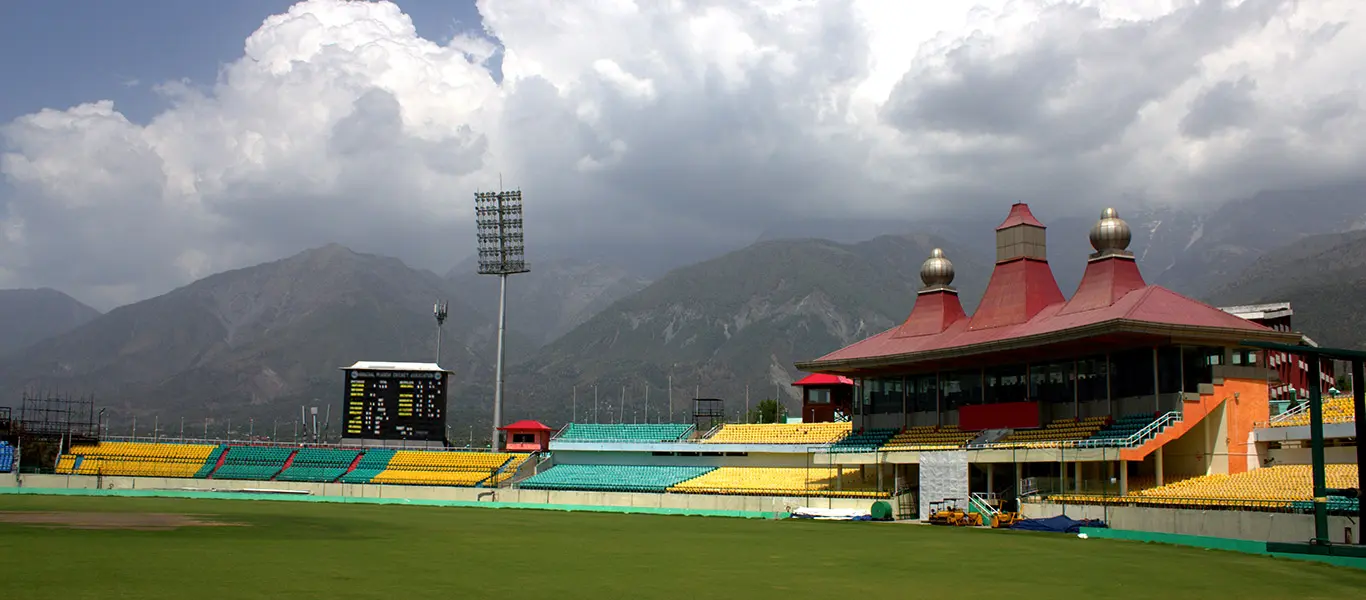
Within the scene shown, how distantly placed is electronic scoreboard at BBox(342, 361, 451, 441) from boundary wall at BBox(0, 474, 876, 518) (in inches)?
220

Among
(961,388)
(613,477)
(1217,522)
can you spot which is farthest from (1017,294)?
(613,477)

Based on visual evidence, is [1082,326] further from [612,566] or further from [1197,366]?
[612,566]

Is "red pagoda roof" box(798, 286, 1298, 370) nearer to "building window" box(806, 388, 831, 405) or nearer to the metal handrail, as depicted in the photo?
the metal handrail

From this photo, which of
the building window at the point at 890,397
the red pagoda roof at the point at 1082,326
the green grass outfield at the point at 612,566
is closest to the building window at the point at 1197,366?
the red pagoda roof at the point at 1082,326

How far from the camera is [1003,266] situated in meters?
55.9

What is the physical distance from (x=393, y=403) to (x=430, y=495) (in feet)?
30.9

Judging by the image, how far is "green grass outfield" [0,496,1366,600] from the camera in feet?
62.9

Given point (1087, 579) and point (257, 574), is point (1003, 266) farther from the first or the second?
point (257, 574)

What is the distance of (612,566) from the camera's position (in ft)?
80.3

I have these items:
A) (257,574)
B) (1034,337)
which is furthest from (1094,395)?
(257,574)

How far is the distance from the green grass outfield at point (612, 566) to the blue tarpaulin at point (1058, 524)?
2057mm

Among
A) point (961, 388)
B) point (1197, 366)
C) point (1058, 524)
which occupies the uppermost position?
point (1197, 366)

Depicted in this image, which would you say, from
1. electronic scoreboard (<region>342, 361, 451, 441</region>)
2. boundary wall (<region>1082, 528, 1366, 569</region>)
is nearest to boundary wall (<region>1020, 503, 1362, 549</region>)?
boundary wall (<region>1082, 528, 1366, 569</region>)

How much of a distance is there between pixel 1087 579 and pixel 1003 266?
34602mm
